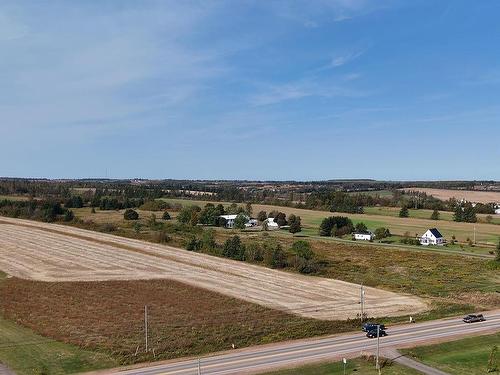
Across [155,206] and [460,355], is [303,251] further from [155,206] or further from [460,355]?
[155,206]

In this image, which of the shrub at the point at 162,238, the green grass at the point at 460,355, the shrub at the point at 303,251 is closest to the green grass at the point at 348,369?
the green grass at the point at 460,355

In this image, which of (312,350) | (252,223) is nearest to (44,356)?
(312,350)

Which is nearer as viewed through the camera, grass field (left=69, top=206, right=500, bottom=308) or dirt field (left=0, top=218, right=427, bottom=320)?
dirt field (left=0, top=218, right=427, bottom=320)

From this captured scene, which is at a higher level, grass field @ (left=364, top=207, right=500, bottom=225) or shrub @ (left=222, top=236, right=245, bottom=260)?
grass field @ (left=364, top=207, right=500, bottom=225)

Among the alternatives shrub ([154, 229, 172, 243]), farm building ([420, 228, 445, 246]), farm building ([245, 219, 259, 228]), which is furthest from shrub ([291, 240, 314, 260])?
farm building ([245, 219, 259, 228])

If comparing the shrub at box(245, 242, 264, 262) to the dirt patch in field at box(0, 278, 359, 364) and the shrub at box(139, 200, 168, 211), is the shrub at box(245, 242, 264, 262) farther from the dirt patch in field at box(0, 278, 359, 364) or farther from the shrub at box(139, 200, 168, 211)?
the shrub at box(139, 200, 168, 211)

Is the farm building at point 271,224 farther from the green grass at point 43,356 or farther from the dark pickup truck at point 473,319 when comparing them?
the green grass at point 43,356

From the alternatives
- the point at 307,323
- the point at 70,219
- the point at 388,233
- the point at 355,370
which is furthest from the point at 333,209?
the point at 355,370
